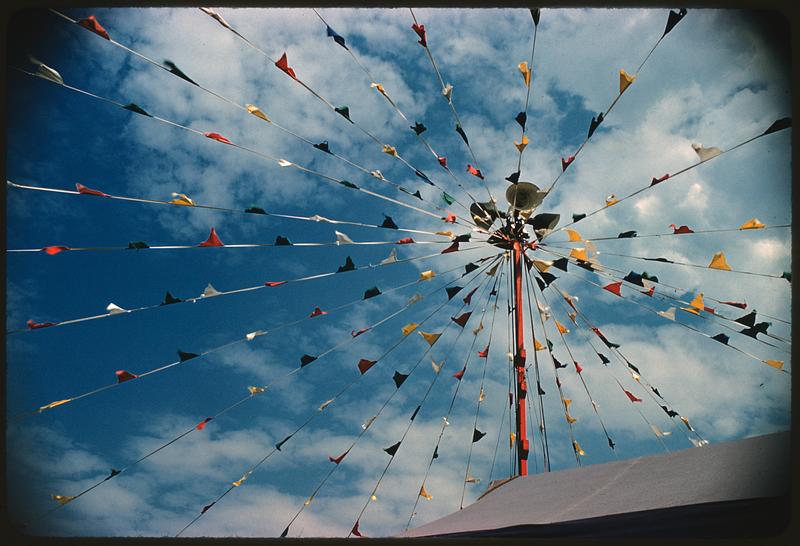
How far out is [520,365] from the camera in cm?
736

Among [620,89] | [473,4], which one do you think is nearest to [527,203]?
[620,89]

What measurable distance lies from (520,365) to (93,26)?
5915 mm

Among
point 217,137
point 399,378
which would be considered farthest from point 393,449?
point 217,137

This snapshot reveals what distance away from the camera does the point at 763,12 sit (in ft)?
9.68

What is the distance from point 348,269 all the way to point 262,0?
11.0ft

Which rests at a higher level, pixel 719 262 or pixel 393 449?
pixel 719 262

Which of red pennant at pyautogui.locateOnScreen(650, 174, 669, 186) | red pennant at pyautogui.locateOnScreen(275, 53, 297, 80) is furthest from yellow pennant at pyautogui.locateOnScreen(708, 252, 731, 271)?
red pennant at pyautogui.locateOnScreen(275, 53, 297, 80)

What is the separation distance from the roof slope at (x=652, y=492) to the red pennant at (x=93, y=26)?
4.43m

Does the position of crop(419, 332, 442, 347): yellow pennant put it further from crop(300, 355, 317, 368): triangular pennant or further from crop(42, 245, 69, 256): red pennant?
crop(42, 245, 69, 256): red pennant

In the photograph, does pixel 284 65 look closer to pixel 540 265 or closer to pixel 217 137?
pixel 217 137

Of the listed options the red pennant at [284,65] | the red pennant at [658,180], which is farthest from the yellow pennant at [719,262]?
the red pennant at [284,65]

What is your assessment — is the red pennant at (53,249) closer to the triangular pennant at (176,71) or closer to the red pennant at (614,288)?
the triangular pennant at (176,71)

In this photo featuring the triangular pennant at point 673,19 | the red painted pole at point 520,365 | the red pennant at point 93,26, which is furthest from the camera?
the red painted pole at point 520,365

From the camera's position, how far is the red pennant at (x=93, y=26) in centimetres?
394
